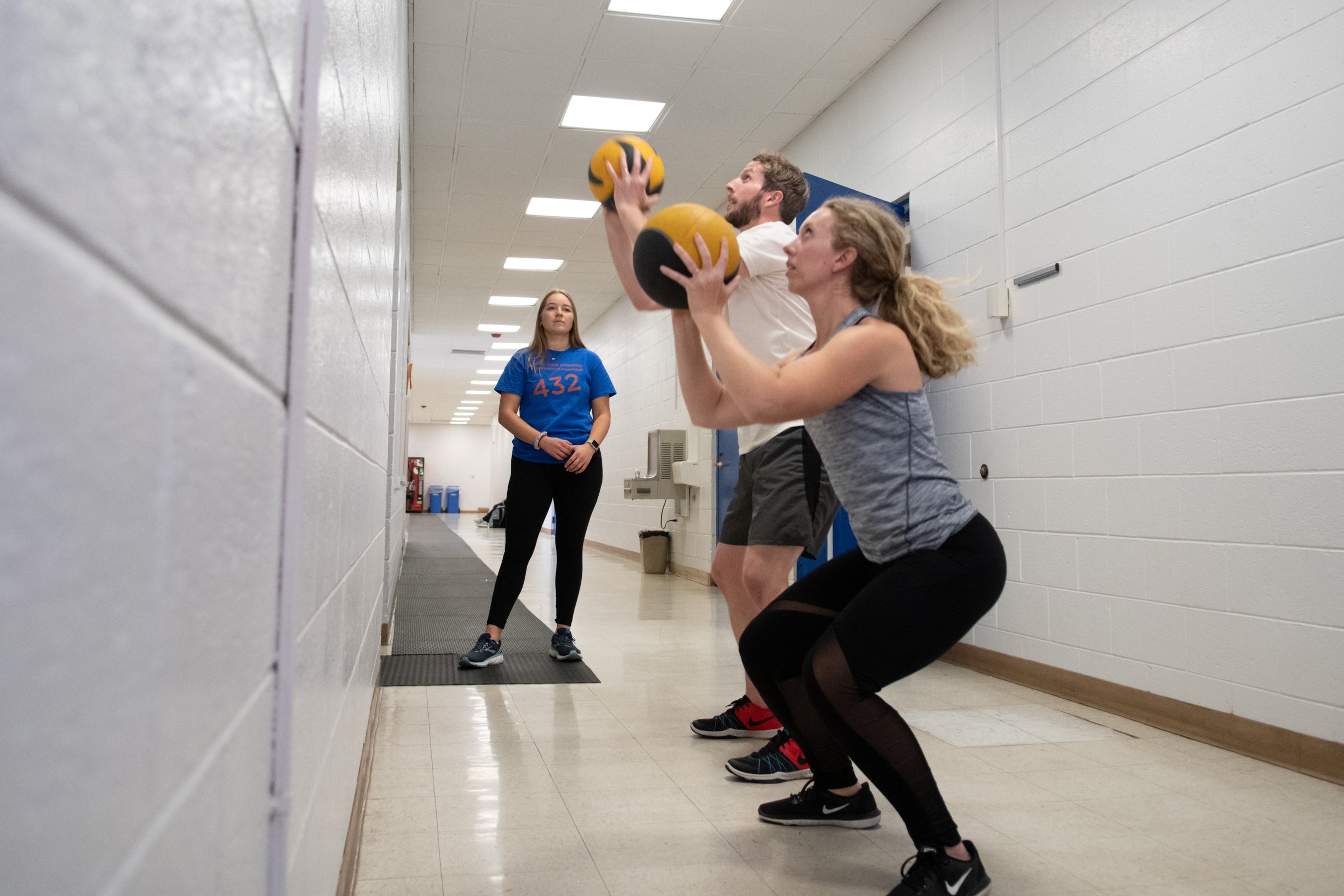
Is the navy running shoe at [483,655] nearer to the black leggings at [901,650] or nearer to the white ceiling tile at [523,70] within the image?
the black leggings at [901,650]

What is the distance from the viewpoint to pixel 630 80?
511 centimetres

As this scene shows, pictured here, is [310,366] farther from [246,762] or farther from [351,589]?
[351,589]

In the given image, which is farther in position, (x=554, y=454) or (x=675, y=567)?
(x=675, y=567)

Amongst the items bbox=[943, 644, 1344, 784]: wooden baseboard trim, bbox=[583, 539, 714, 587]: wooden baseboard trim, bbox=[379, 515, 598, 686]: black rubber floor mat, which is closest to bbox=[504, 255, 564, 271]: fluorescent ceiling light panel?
bbox=[583, 539, 714, 587]: wooden baseboard trim

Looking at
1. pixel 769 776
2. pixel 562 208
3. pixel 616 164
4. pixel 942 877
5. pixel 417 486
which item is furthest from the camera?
pixel 417 486

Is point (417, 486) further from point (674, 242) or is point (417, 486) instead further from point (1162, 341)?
point (674, 242)

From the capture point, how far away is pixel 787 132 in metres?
→ 5.90

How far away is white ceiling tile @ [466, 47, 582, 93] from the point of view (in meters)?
4.86

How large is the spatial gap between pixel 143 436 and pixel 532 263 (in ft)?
28.8

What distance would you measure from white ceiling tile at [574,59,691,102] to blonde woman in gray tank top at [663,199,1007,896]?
3.51 meters

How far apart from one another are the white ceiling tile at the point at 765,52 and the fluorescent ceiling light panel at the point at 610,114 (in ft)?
2.11

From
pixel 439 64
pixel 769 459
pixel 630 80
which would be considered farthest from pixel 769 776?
pixel 439 64

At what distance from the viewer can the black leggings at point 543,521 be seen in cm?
348

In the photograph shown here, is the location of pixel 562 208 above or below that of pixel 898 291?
above
